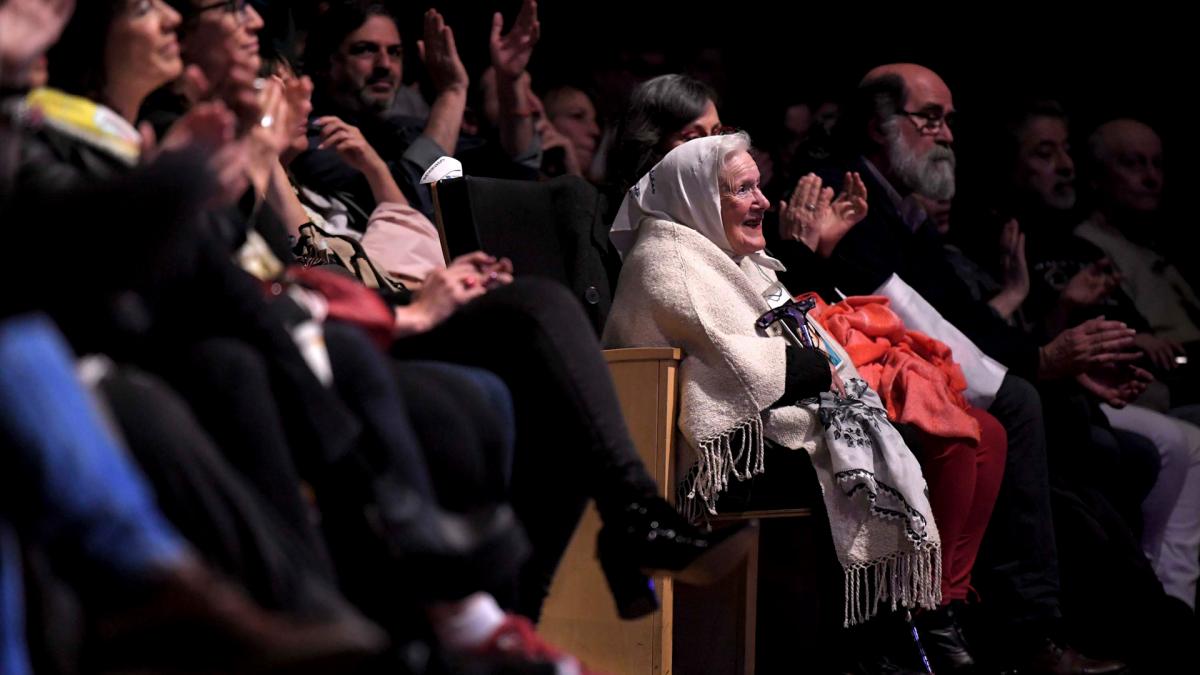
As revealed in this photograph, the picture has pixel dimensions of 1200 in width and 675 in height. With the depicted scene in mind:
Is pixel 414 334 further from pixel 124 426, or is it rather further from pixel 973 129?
pixel 973 129

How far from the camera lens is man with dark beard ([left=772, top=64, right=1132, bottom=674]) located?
11.1 feet

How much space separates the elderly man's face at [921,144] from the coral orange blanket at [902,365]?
0.77 meters

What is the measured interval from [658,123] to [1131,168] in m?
2.23

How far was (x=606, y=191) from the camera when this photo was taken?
3.60m

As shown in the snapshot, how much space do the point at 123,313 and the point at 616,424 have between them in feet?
2.63

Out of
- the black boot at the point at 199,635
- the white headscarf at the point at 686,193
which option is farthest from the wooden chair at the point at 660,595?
the black boot at the point at 199,635

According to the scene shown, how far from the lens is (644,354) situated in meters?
2.93

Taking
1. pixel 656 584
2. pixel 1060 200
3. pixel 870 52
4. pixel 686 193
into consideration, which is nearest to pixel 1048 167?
pixel 1060 200

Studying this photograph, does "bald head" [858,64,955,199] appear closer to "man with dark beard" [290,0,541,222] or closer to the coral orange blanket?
the coral orange blanket

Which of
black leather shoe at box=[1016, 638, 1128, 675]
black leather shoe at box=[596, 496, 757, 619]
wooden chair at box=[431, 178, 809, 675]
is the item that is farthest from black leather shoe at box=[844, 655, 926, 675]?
black leather shoe at box=[596, 496, 757, 619]

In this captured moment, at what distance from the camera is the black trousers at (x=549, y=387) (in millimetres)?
2168

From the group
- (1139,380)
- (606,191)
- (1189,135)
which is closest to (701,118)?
(606,191)

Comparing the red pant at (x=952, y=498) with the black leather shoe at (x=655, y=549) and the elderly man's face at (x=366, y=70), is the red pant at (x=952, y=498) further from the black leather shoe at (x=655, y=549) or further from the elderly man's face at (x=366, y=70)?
the elderly man's face at (x=366, y=70)

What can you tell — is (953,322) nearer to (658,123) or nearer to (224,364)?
(658,123)
